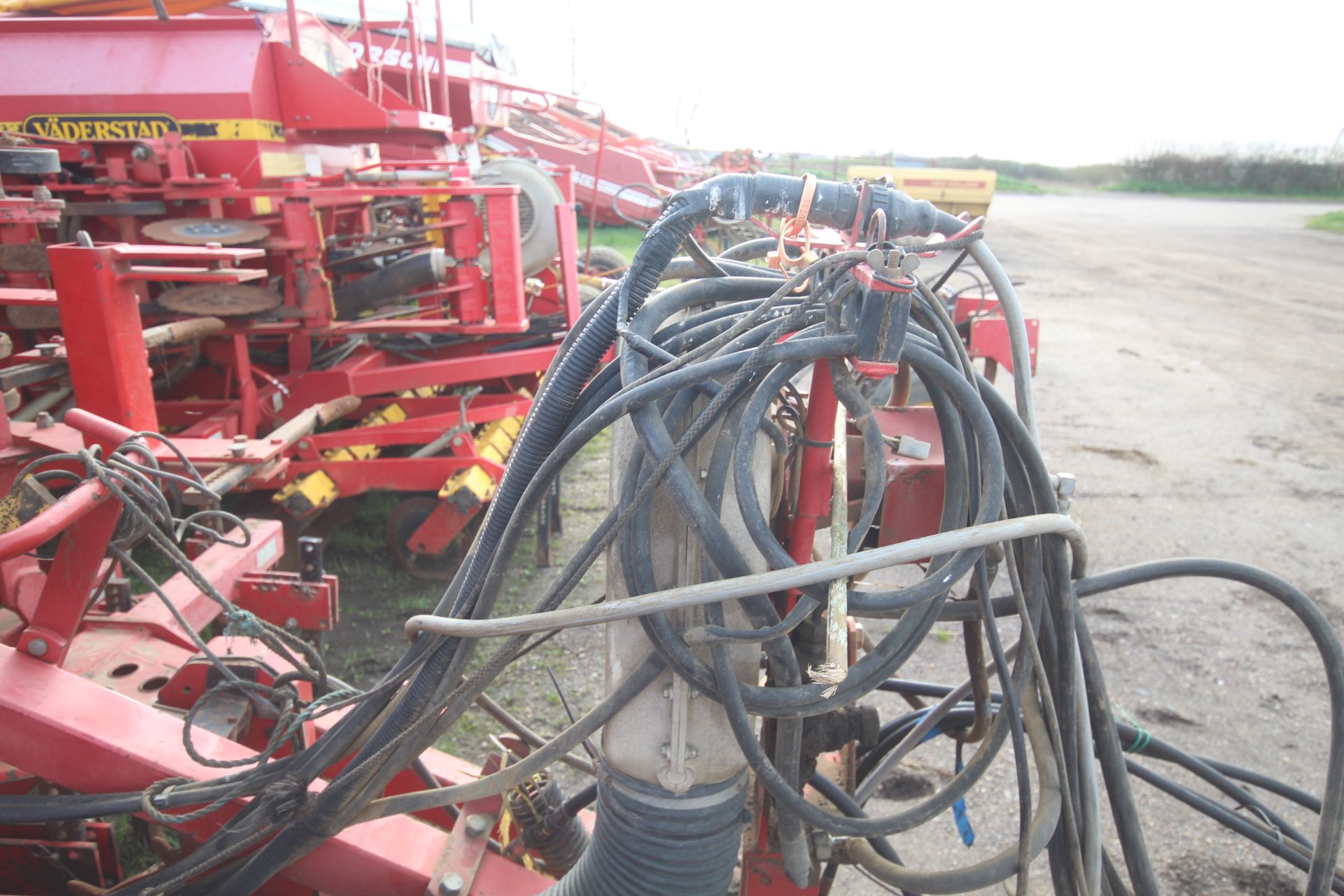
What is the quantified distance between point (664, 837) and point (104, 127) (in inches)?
179

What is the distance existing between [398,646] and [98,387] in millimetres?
1508

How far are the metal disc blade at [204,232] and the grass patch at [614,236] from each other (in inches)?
355

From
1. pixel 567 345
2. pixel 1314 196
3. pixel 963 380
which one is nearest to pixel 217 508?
pixel 567 345

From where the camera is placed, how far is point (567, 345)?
58.8 inches

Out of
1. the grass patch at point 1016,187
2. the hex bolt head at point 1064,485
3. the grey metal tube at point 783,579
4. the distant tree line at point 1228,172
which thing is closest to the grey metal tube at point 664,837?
the grey metal tube at point 783,579

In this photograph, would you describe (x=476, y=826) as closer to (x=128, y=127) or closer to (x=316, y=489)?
(x=316, y=489)

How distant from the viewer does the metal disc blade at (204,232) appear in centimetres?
390

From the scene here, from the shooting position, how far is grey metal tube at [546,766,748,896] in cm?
138

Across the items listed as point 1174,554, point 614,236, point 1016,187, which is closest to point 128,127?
point 1174,554

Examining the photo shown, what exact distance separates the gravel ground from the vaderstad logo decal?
222 cm

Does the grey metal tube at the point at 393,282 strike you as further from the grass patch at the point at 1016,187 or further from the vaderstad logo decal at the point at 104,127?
the grass patch at the point at 1016,187

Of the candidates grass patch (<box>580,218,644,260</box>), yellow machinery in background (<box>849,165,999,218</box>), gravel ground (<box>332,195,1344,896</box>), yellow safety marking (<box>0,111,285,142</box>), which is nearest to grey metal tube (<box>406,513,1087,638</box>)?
gravel ground (<box>332,195,1344,896</box>)

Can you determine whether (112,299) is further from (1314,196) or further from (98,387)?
(1314,196)

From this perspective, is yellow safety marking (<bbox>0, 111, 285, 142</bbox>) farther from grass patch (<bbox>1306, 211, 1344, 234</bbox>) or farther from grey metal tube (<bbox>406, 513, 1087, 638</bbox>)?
grass patch (<bbox>1306, 211, 1344, 234</bbox>)
